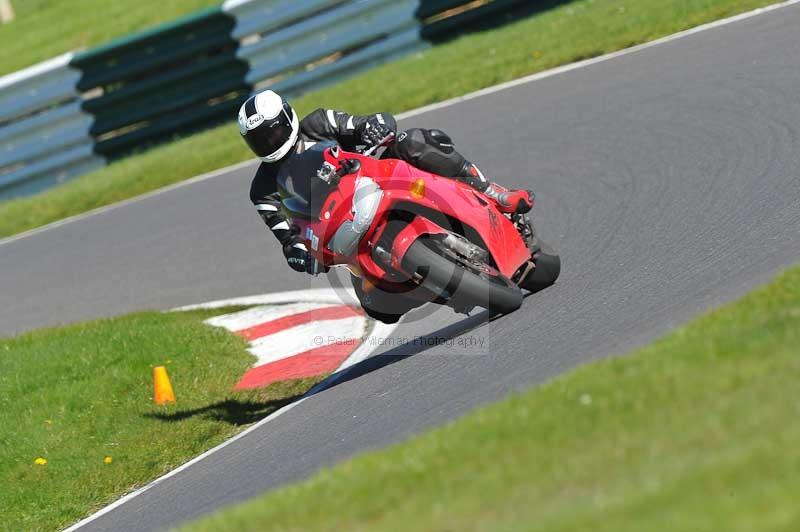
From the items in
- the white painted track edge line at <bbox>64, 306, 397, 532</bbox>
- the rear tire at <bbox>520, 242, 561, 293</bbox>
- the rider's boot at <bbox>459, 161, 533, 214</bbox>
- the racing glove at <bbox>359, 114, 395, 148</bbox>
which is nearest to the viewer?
the white painted track edge line at <bbox>64, 306, 397, 532</bbox>

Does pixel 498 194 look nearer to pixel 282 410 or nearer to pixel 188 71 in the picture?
pixel 282 410

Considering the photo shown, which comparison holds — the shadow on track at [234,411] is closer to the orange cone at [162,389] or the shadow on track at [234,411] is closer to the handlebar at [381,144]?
the orange cone at [162,389]

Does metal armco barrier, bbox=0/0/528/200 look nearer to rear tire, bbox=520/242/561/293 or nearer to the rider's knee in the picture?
rear tire, bbox=520/242/561/293

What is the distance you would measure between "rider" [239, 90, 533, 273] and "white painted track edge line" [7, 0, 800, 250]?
601 cm

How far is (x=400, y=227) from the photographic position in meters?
7.08

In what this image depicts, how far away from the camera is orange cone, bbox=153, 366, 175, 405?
8.68 metres

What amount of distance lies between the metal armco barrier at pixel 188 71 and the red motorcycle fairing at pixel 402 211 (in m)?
9.28

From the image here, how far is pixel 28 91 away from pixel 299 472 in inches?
471

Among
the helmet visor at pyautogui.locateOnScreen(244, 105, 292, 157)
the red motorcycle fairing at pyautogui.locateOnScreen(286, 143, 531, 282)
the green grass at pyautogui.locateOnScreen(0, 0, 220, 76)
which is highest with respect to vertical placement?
the helmet visor at pyautogui.locateOnScreen(244, 105, 292, 157)

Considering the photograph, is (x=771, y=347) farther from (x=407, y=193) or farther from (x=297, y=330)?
(x=297, y=330)

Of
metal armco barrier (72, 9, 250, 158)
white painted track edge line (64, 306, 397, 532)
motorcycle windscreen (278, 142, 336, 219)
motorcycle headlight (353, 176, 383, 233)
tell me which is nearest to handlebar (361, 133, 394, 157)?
motorcycle windscreen (278, 142, 336, 219)

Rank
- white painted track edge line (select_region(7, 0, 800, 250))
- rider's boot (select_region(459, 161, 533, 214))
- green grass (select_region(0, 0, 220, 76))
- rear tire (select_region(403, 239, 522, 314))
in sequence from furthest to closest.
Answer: green grass (select_region(0, 0, 220, 76)) → white painted track edge line (select_region(7, 0, 800, 250)) → rider's boot (select_region(459, 161, 533, 214)) → rear tire (select_region(403, 239, 522, 314))

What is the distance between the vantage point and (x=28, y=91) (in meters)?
16.8

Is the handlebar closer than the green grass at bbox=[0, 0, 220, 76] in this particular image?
Yes
